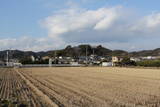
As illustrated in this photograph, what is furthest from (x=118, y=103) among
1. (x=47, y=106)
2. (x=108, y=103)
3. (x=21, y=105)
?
(x=21, y=105)

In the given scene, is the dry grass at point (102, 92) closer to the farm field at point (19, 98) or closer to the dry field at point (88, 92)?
the dry field at point (88, 92)

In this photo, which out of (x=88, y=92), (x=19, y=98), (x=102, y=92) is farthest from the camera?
(x=88, y=92)

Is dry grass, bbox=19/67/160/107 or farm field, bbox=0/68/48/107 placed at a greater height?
farm field, bbox=0/68/48/107

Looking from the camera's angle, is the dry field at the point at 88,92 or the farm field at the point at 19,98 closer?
the farm field at the point at 19,98

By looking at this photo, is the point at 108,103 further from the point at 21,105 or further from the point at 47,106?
the point at 21,105

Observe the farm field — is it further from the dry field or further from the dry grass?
the dry grass

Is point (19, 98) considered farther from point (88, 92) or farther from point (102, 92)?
point (102, 92)

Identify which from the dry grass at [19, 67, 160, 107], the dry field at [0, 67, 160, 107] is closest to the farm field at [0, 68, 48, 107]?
the dry field at [0, 67, 160, 107]

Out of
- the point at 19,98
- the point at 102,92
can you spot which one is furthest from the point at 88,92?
the point at 19,98

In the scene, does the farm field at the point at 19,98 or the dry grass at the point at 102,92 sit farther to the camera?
the dry grass at the point at 102,92

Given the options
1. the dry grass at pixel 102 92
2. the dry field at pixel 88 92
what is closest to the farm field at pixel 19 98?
the dry field at pixel 88 92

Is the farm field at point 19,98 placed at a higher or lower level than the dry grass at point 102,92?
higher

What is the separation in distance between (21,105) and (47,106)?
1.14m

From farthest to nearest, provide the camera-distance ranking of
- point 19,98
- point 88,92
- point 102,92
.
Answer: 1. point 88,92
2. point 102,92
3. point 19,98
